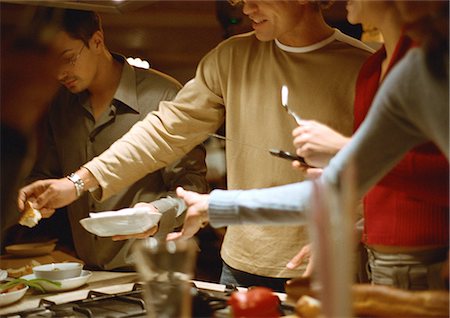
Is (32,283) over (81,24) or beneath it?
beneath

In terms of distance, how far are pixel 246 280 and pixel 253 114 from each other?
0.43 m

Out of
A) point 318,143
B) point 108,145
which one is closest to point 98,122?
point 108,145

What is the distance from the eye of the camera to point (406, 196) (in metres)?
1.14

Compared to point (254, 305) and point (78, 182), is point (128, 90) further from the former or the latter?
point (254, 305)

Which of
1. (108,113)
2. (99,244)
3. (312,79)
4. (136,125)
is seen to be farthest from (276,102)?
(99,244)

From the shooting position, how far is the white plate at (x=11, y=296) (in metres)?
1.53

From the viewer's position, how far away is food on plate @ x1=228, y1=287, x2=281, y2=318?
1.07 meters

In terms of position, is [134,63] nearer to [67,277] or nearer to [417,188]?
[67,277]

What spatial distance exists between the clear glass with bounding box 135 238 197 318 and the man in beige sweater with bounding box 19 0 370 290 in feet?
1.46

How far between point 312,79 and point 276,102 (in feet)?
0.38

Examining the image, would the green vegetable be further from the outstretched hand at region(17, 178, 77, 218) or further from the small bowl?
the outstretched hand at region(17, 178, 77, 218)

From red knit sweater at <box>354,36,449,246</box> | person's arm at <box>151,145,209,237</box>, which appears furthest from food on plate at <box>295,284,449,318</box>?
person's arm at <box>151,145,209,237</box>

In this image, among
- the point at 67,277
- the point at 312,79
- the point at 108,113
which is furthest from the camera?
the point at 108,113

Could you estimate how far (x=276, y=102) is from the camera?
4.96 feet
